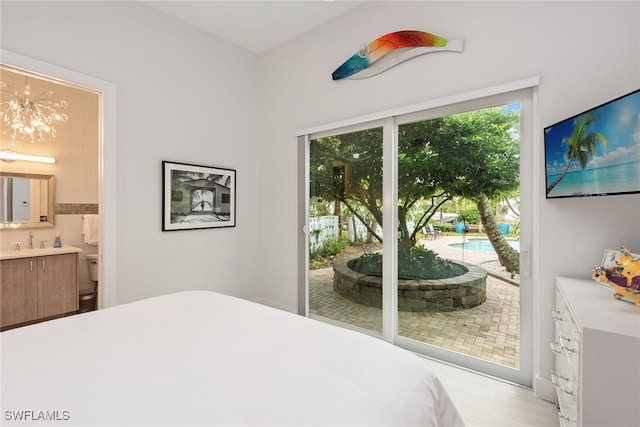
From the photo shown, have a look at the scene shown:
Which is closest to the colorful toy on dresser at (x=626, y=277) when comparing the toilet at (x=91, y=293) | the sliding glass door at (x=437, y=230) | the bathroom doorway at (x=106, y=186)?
the sliding glass door at (x=437, y=230)

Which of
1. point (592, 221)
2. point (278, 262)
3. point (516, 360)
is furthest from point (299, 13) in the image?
point (516, 360)

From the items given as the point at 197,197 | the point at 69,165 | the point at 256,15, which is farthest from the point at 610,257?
the point at 69,165

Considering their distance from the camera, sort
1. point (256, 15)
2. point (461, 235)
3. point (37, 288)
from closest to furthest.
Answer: point (461, 235) < point (256, 15) < point (37, 288)

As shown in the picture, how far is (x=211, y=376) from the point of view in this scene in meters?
1.01

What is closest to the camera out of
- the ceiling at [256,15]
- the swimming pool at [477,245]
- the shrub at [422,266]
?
the swimming pool at [477,245]

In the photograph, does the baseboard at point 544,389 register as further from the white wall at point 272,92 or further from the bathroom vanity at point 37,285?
the bathroom vanity at point 37,285

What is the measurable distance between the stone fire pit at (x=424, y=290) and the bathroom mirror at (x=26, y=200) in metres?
3.55

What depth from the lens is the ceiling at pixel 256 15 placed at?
9.01 ft

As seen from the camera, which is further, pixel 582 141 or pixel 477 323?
pixel 477 323

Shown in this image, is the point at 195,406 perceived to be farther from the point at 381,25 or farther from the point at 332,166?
the point at 381,25

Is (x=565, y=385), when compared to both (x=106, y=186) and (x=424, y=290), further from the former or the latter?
(x=106, y=186)

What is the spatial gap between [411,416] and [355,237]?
2058 millimetres

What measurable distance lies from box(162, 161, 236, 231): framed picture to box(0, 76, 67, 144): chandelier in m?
1.57

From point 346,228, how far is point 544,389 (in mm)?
1888
